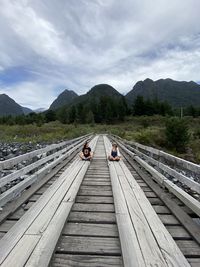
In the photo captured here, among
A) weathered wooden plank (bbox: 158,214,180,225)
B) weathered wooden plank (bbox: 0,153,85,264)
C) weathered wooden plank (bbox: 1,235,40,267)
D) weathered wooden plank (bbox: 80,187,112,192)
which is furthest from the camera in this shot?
weathered wooden plank (bbox: 80,187,112,192)

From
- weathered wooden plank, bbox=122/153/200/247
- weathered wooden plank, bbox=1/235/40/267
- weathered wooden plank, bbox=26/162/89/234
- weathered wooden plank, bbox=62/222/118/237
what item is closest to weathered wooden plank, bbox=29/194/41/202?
weathered wooden plank, bbox=26/162/89/234

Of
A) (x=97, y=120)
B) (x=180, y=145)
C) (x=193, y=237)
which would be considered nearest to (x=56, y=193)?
(x=193, y=237)

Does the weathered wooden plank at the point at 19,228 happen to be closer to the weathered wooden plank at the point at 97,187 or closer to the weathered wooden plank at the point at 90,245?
the weathered wooden plank at the point at 90,245

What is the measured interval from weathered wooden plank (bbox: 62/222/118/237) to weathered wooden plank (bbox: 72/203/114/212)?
1.86 ft

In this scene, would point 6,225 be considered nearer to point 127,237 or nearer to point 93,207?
point 93,207

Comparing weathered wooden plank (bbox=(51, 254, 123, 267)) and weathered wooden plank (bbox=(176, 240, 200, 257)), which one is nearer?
weathered wooden plank (bbox=(51, 254, 123, 267))

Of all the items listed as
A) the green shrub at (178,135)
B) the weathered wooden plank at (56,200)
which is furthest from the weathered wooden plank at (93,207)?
the green shrub at (178,135)

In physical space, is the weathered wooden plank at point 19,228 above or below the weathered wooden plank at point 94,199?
above

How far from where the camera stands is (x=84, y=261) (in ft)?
8.66

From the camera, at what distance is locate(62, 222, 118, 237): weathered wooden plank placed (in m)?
3.25

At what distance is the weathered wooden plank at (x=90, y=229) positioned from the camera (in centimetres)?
325

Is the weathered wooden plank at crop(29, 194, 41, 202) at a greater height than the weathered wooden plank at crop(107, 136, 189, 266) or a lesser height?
greater

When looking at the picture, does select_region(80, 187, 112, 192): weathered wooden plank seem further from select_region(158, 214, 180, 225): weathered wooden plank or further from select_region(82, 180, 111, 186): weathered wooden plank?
select_region(158, 214, 180, 225): weathered wooden plank

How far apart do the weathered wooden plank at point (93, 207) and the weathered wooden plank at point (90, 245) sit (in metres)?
0.97
